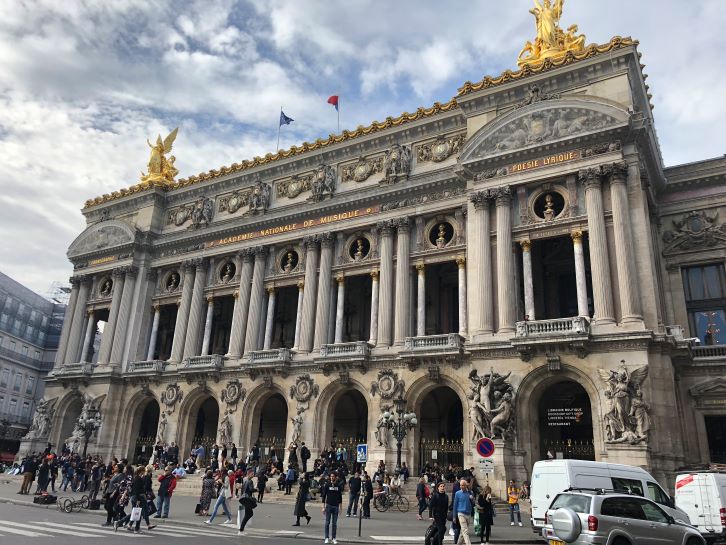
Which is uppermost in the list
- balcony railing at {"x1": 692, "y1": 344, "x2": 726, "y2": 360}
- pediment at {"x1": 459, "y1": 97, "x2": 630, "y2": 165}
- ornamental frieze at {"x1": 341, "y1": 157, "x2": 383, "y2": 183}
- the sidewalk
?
ornamental frieze at {"x1": 341, "y1": 157, "x2": 383, "y2": 183}

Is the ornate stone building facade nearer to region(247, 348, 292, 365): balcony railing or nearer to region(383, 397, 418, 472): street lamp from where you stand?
region(247, 348, 292, 365): balcony railing

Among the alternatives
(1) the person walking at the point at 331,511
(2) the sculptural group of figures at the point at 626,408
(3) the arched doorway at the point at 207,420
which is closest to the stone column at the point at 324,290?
(3) the arched doorway at the point at 207,420

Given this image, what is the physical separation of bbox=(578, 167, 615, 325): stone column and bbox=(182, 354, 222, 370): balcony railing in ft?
79.7

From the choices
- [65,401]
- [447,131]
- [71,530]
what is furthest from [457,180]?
[65,401]

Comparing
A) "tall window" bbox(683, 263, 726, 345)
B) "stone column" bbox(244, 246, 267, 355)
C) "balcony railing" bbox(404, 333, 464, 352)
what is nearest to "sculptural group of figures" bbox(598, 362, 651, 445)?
"balcony railing" bbox(404, 333, 464, 352)

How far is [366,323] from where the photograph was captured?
140ft

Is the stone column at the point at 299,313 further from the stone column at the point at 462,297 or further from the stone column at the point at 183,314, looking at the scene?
the stone column at the point at 462,297

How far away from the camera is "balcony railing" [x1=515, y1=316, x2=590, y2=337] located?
27969 mm

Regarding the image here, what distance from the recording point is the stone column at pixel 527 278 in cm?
3091

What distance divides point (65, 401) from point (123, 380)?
19.2 feet

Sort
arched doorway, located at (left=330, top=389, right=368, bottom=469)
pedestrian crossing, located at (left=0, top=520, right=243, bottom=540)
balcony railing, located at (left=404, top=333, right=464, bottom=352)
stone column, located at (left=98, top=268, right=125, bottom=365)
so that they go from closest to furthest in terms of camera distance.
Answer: pedestrian crossing, located at (left=0, top=520, right=243, bottom=540) < balcony railing, located at (left=404, top=333, right=464, bottom=352) < arched doorway, located at (left=330, top=389, right=368, bottom=469) < stone column, located at (left=98, top=268, right=125, bottom=365)

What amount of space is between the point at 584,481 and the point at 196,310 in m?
32.7

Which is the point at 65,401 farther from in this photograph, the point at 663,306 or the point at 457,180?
the point at 663,306

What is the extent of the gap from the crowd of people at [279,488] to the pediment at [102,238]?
16.8 m
